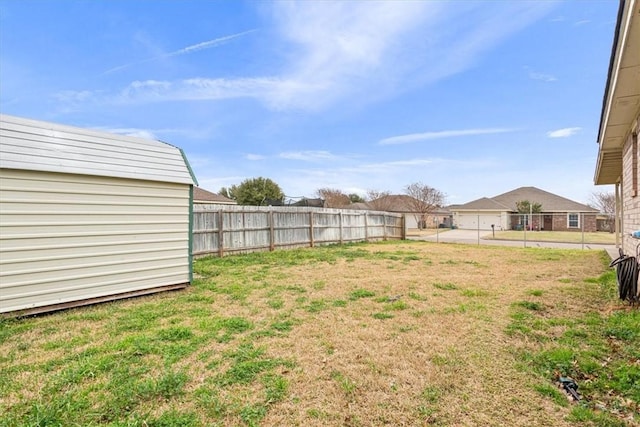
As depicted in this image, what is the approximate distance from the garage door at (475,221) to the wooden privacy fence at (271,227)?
20.6 metres

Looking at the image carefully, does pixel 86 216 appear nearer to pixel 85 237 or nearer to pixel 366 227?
pixel 85 237

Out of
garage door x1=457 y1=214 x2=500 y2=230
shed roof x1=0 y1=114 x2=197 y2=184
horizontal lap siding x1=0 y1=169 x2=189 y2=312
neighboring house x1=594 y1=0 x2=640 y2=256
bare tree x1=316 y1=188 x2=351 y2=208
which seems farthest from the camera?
bare tree x1=316 y1=188 x2=351 y2=208

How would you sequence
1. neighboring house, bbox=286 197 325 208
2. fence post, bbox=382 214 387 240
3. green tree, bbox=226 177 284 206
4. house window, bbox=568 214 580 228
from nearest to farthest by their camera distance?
fence post, bbox=382 214 387 240
neighboring house, bbox=286 197 325 208
house window, bbox=568 214 580 228
green tree, bbox=226 177 284 206

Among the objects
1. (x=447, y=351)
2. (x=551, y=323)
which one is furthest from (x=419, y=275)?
(x=447, y=351)

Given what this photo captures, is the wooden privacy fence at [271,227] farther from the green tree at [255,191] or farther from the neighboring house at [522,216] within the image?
the neighboring house at [522,216]

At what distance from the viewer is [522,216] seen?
1221 inches

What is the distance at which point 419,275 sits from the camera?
258 inches

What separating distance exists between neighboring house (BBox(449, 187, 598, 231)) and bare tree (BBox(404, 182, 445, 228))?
2.43 m

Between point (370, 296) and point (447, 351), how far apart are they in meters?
2.10

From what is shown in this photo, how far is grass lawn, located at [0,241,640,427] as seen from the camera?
75.4 inches

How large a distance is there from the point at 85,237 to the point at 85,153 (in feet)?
4.14

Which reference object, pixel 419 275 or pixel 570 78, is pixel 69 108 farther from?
pixel 570 78

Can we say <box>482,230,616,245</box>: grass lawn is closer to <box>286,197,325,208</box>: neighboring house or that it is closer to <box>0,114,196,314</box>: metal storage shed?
<box>286,197,325,208</box>: neighboring house

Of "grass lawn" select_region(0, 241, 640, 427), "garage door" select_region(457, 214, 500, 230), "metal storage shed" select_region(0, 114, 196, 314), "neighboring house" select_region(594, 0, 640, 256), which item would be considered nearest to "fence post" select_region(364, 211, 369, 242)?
"neighboring house" select_region(594, 0, 640, 256)
